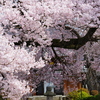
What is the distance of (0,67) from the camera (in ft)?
16.0

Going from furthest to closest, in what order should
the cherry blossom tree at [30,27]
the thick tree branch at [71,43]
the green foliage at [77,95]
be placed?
the green foliage at [77,95]
the thick tree branch at [71,43]
the cherry blossom tree at [30,27]

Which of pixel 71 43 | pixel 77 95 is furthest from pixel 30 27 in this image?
pixel 77 95

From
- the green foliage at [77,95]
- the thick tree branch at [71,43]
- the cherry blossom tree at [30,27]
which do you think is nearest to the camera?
the cherry blossom tree at [30,27]

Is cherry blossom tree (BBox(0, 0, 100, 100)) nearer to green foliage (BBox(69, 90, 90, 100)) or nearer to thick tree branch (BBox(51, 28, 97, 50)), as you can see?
thick tree branch (BBox(51, 28, 97, 50))

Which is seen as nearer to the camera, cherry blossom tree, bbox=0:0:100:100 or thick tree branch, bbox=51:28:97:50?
cherry blossom tree, bbox=0:0:100:100

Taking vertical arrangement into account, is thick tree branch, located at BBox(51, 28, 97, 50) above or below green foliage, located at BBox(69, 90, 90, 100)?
above

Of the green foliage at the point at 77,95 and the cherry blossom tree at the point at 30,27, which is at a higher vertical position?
the cherry blossom tree at the point at 30,27

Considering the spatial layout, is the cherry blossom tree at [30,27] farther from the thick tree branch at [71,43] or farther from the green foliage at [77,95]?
the green foliage at [77,95]

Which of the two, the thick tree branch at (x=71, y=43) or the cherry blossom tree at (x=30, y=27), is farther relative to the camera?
the thick tree branch at (x=71, y=43)

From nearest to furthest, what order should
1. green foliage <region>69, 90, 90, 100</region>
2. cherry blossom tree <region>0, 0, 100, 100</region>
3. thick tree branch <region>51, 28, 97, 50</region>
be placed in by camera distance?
cherry blossom tree <region>0, 0, 100, 100</region>
thick tree branch <region>51, 28, 97, 50</region>
green foliage <region>69, 90, 90, 100</region>

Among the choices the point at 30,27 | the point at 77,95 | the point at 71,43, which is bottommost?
the point at 77,95

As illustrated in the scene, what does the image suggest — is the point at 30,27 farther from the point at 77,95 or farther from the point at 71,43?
the point at 77,95

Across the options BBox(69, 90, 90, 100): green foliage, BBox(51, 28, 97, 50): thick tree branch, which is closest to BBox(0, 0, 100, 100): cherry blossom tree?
BBox(51, 28, 97, 50): thick tree branch

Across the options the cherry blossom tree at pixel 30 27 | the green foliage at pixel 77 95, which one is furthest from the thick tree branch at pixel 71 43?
the green foliage at pixel 77 95
